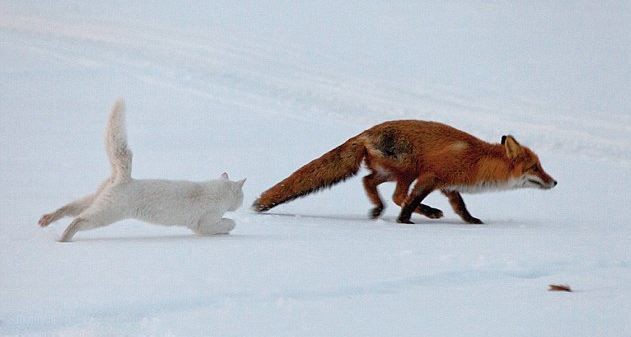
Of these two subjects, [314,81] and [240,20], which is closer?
[314,81]

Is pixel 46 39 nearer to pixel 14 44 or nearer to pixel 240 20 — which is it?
pixel 14 44

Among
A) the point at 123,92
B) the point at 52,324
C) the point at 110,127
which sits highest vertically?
the point at 123,92

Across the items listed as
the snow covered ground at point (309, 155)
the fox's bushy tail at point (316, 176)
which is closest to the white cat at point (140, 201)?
the snow covered ground at point (309, 155)

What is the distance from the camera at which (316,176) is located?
8281 millimetres

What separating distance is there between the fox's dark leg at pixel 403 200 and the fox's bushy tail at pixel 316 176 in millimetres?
448

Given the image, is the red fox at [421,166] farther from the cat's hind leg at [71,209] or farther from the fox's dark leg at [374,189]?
the cat's hind leg at [71,209]

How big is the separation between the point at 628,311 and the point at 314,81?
1025 cm

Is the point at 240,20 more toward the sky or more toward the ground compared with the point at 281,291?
more toward the sky

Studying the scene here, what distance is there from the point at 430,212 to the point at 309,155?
2.51 meters

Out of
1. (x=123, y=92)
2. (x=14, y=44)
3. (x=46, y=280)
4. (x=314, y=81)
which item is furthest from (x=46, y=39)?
(x=46, y=280)

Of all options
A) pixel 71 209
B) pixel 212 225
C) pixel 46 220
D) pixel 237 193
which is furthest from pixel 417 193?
pixel 46 220

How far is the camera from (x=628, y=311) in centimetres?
495

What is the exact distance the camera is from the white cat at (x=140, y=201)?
20.4 feet

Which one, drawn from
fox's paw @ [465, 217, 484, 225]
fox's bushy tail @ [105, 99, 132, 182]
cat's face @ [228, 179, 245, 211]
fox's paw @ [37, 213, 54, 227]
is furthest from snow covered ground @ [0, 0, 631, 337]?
fox's bushy tail @ [105, 99, 132, 182]
